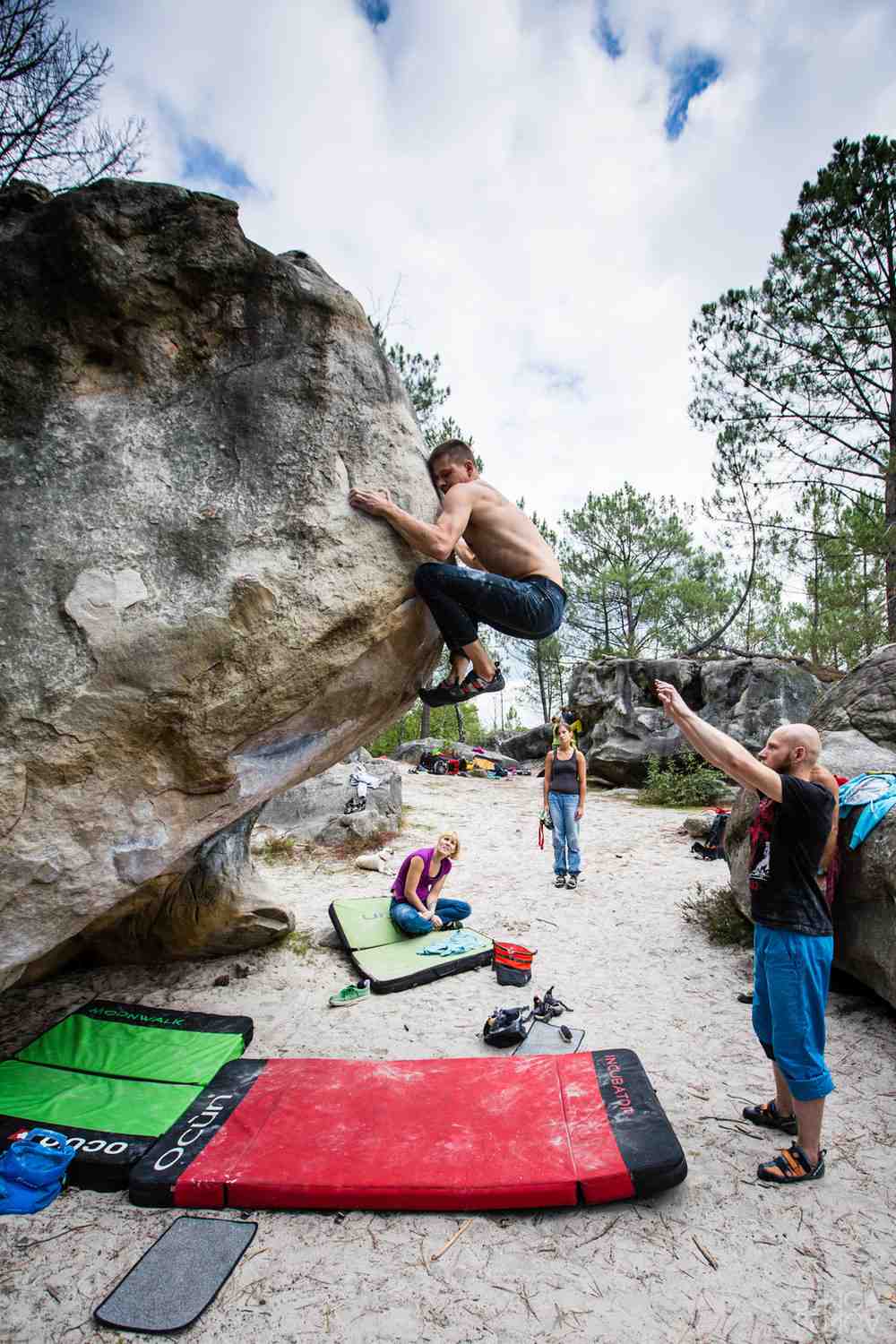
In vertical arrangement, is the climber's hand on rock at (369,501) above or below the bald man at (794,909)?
above

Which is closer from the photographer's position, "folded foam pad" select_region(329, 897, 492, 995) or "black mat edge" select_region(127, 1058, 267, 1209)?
"black mat edge" select_region(127, 1058, 267, 1209)

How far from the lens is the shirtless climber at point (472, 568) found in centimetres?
306

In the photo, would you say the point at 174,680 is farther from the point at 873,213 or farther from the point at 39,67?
the point at 873,213

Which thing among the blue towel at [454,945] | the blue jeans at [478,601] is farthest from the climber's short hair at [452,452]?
the blue towel at [454,945]

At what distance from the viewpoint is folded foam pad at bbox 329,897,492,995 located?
16.2ft

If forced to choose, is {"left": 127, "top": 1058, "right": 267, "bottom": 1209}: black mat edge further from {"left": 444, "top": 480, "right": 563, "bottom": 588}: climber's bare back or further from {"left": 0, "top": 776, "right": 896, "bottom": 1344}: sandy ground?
{"left": 444, "top": 480, "right": 563, "bottom": 588}: climber's bare back

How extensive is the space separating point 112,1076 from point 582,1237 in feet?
8.01

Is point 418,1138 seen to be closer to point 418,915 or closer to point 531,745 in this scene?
point 418,915

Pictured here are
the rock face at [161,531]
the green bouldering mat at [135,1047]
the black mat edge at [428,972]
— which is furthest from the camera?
the black mat edge at [428,972]

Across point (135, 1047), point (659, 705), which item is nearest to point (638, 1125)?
point (135, 1047)

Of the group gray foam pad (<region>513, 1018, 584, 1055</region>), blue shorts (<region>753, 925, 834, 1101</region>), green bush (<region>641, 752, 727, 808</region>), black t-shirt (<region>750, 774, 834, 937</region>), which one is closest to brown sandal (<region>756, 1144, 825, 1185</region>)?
blue shorts (<region>753, 925, 834, 1101</region>)

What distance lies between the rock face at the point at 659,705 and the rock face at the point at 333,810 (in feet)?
21.2

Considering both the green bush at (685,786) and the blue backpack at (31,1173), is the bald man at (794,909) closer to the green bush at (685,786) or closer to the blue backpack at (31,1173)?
the blue backpack at (31,1173)

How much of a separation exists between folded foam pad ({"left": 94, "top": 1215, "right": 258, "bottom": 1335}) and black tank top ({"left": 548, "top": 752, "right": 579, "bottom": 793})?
544 centimetres
